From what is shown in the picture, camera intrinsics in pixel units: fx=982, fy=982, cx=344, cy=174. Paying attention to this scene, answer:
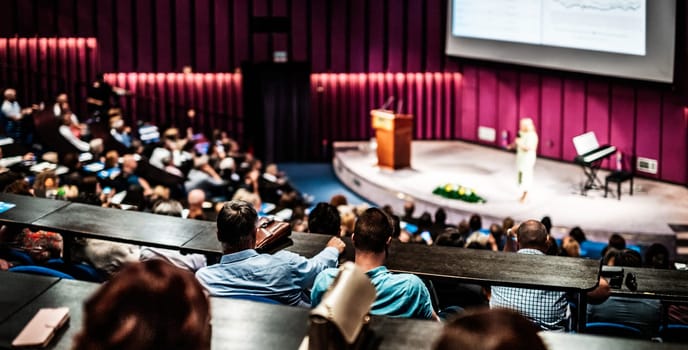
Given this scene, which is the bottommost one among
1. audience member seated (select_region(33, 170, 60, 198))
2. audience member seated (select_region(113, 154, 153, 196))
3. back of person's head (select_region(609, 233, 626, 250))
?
back of person's head (select_region(609, 233, 626, 250))

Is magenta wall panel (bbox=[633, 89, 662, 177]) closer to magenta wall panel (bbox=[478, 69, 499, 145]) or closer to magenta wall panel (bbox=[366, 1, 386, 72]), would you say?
magenta wall panel (bbox=[478, 69, 499, 145])

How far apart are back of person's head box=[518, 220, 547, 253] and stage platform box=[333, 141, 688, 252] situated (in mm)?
7085

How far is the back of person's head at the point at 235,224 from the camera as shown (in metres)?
3.85

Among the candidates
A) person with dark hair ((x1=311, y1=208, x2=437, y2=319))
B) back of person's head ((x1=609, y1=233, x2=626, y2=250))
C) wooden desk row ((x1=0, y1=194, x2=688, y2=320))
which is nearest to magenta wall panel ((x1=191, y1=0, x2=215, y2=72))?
back of person's head ((x1=609, y1=233, x2=626, y2=250))

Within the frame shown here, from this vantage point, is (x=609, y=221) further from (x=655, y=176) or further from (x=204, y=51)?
(x=204, y=51)

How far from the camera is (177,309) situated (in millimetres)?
1805

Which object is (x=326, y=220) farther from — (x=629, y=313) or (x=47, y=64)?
(x=47, y=64)

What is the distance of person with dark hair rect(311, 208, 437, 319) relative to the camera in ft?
11.0

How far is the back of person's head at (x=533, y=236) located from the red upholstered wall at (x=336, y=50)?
1140 centimetres

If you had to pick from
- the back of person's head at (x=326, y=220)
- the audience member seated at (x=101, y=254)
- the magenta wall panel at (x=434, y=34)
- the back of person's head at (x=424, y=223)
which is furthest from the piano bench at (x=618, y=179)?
the audience member seated at (x=101, y=254)

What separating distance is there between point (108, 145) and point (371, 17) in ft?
20.4

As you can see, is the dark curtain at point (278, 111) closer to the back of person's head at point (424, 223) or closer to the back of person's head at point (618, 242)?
the back of person's head at point (424, 223)

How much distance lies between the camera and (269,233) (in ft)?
13.6

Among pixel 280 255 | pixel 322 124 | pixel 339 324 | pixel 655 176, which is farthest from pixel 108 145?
pixel 339 324
